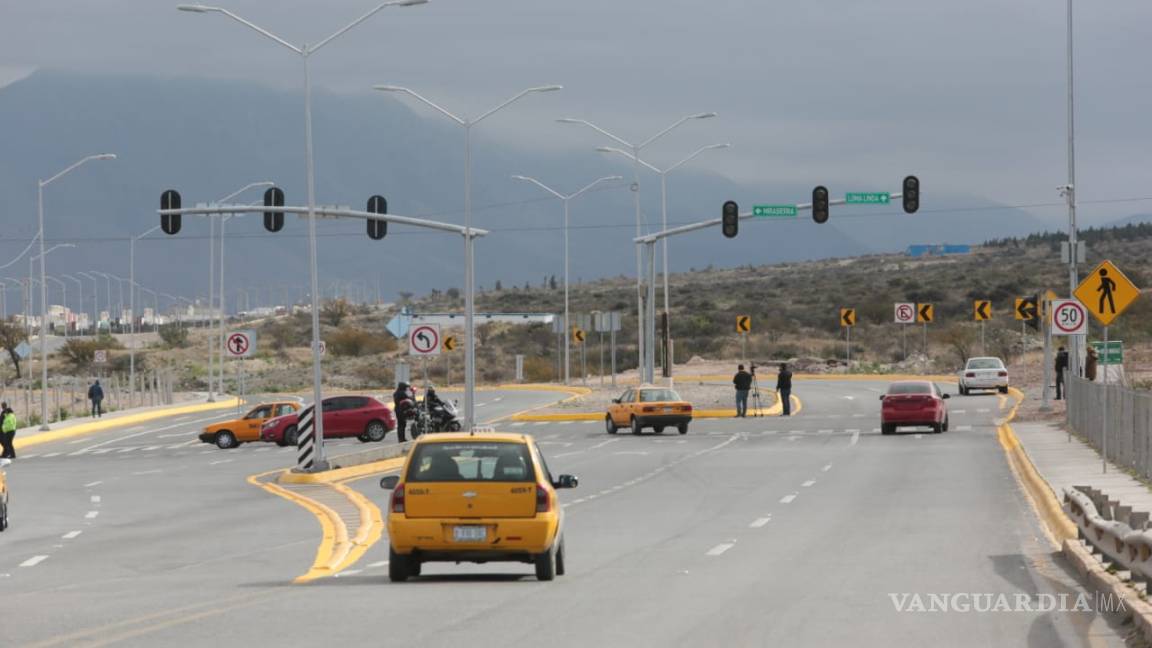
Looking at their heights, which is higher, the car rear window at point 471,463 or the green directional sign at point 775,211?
the green directional sign at point 775,211

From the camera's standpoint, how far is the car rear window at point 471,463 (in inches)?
714

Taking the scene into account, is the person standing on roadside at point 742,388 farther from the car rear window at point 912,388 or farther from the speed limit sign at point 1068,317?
the speed limit sign at point 1068,317

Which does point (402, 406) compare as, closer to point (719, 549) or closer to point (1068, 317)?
point (1068, 317)

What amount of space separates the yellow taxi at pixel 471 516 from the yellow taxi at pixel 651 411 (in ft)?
120

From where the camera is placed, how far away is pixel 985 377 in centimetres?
7244

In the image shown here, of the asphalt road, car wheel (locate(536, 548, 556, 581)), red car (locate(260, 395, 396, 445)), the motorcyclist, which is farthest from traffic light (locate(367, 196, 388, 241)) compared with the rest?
car wheel (locate(536, 548, 556, 581))

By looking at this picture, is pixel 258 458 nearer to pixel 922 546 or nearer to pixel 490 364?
pixel 922 546

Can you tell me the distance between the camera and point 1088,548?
62.2ft

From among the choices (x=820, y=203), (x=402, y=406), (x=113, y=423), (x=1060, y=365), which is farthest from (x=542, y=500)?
(x=113, y=423)

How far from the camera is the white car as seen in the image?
72.5 meters

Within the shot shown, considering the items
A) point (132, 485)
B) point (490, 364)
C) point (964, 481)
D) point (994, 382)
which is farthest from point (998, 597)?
point (490, 364)

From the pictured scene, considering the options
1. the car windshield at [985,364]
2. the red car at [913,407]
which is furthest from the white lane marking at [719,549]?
the car windshield at [985,364]

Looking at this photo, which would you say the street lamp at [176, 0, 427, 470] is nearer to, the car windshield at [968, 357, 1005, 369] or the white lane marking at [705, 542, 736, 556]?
the white lane marking at [705, 542, 736, 556]

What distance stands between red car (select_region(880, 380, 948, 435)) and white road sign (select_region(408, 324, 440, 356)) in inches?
487
